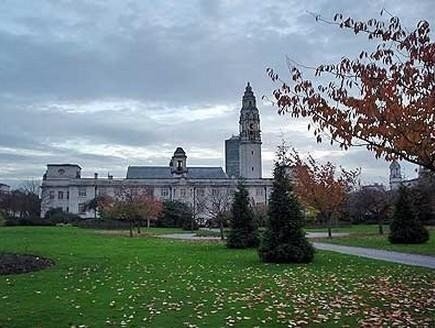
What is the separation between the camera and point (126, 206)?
46781 millimetres

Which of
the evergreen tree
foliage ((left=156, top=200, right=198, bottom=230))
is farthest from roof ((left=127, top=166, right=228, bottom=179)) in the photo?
the evergreen tree

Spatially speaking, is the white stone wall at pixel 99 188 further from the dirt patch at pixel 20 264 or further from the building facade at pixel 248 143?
the dirt patch at pixel 20 264

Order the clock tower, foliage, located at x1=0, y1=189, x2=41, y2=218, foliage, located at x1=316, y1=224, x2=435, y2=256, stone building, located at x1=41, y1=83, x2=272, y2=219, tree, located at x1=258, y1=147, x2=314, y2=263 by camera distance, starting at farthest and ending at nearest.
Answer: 1. stone building, located at x1=41, y1=83, x2=272, y2=219
2. the clock tower
3. foliage, located at x1=0, y1=189, x2=41, y2=218
4. foliage, located at x1=316, y1=224, x2=435, y2=256
5. tree, located at x1=258, y1=147, x2=314, y2=263

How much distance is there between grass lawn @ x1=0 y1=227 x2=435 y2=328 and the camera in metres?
8.62

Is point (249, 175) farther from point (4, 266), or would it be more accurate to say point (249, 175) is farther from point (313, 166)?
point (4, 266)

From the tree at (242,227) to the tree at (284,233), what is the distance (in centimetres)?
707

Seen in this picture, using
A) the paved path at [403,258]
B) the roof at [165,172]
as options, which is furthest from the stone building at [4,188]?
the paved path at [403,258]

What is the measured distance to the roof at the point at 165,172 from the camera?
116 metres

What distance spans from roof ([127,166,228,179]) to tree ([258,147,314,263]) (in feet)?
310

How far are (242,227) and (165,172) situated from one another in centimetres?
9002

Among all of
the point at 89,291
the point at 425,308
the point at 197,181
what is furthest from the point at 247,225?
the point at 197,181

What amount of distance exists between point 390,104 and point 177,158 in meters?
106

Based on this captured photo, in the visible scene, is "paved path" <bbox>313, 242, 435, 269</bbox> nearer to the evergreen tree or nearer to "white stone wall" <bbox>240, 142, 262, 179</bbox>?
the evergreen tree

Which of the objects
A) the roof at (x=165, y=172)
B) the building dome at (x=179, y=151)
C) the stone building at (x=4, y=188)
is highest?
the building dome at (x=179, y=151)
